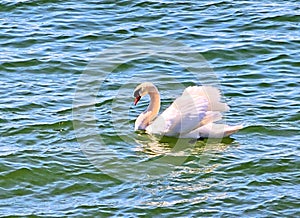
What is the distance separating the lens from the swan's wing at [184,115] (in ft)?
37.9

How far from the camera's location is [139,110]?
1262 cm

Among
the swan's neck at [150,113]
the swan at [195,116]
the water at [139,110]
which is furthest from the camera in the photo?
the swan's neck at [150,113]

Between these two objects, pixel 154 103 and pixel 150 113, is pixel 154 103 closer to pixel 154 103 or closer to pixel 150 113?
pixel 154 103

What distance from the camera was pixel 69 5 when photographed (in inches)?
645

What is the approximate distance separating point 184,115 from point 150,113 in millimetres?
593

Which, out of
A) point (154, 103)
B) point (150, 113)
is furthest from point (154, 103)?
point (150, 113)

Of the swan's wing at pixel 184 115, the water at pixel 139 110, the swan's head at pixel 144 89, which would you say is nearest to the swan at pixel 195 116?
the swan's wing at pixel 184 115

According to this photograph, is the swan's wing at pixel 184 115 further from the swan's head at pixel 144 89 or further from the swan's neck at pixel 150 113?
the swan's head at pixel 144 89

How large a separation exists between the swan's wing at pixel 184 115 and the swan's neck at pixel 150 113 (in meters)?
→ 0.25

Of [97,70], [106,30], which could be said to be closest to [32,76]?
[97,70]

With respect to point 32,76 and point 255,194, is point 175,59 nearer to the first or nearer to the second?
point 32,76

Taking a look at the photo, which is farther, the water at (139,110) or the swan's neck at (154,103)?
the swan's neck at (154,103)

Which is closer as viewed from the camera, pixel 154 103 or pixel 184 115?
pixel 184 115

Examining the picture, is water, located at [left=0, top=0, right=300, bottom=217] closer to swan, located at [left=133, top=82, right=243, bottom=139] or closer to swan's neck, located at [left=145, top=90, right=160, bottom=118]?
swan, located at [left=133, top=82, right=243, bottom=139]
